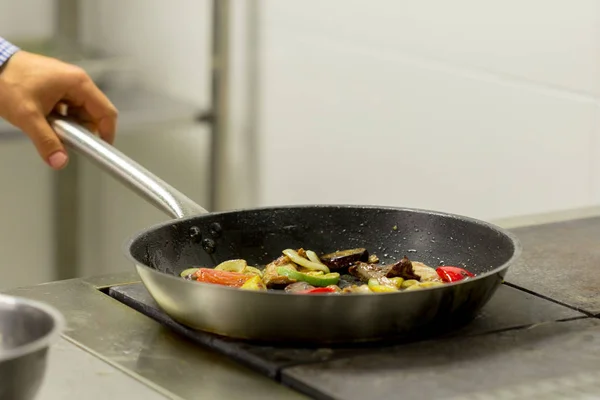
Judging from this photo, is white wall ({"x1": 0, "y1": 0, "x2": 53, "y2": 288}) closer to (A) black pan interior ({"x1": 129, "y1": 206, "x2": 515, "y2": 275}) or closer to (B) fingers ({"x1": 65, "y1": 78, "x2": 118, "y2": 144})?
(B) fingers ({"x1": 65, "y1": 78, "x2": 118, "y2": 144})

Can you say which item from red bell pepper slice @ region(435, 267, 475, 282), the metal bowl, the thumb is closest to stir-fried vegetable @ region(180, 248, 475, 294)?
red bell pepper slice @ region(435, 267, 475, 282)

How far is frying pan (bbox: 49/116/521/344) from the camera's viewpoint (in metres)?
0.86

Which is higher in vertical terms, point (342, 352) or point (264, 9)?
point (264, 9)

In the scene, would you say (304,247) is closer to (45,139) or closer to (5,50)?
(45,139)

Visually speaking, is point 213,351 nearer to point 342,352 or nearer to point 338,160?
point 342,352

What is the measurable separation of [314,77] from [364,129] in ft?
0.58

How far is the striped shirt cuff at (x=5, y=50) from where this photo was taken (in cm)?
144

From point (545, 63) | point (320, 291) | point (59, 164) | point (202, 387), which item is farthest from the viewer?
point (545, 63)

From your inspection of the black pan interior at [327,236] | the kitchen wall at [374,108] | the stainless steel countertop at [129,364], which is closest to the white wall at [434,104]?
the kitchen wall at [374,108]

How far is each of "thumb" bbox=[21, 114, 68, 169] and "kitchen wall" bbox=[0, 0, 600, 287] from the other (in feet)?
2.18

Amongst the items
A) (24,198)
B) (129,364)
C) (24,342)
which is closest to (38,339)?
(24,342)

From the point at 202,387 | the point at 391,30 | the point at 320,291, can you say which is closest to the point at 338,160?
the point at 391,30

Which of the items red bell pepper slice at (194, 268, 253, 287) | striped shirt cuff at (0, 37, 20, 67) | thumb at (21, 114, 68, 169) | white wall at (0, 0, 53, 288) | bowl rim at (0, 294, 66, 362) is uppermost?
striped shirt cuff at (0, 37, 20, 67)

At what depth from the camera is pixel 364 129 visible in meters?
1.96
